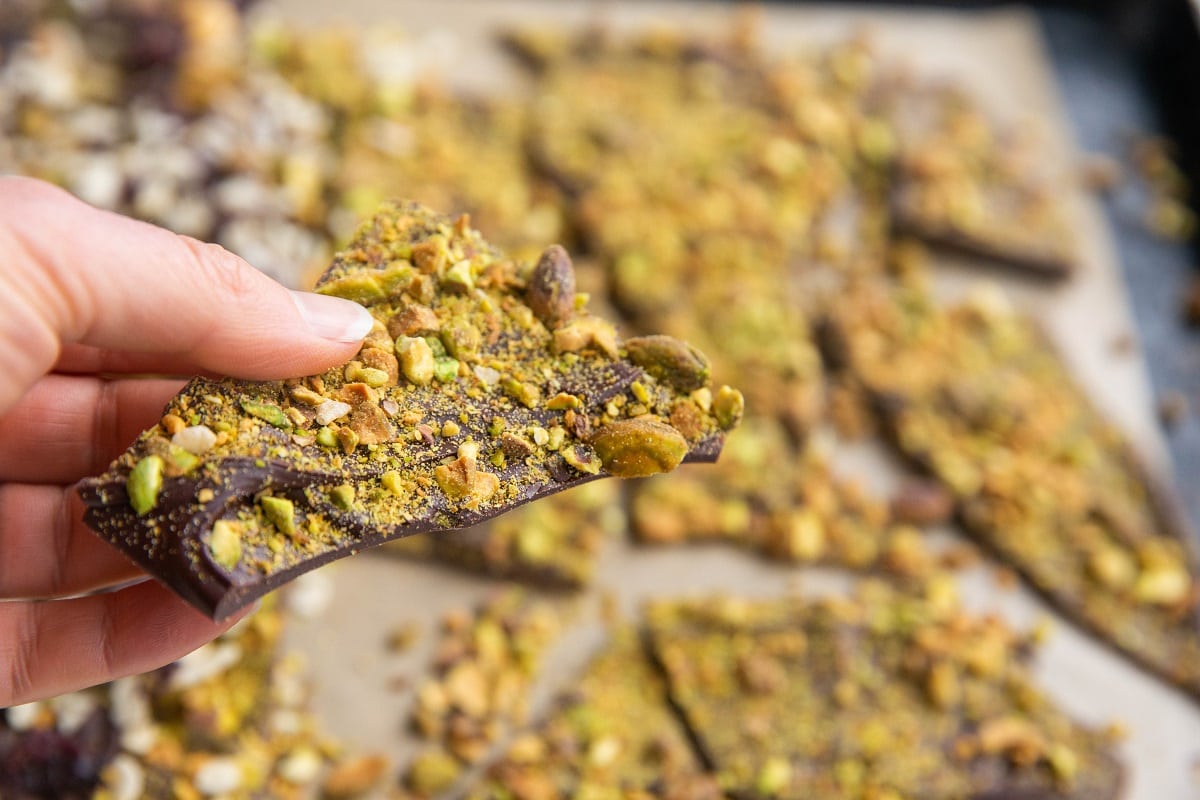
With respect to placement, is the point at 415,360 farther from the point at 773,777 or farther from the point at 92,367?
the point at 773,777

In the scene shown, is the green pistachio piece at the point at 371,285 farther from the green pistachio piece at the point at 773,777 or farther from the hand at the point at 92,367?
the green pistachio piece at the point at 773,777

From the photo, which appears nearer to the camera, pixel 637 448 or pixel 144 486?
pixel 144 486

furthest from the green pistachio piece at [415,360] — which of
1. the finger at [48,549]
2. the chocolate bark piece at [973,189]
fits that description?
the chocolate bark piece at [973,189]

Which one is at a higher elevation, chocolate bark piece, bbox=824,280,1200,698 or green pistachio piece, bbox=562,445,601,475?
green pistachio piece, bbox=562,445,601,475

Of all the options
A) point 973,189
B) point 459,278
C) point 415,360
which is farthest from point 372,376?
point 973,189

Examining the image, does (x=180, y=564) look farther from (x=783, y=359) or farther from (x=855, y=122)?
(x=855, y=122)

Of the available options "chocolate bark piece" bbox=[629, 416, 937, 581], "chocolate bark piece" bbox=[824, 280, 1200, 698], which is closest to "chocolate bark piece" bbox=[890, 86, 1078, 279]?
"chocolate bark piece" bbox=[824, 280, 1200, 698]

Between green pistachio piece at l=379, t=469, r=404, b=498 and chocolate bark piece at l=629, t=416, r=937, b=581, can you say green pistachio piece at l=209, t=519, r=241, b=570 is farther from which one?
chocolate bark piece at l=629, t=416, r=937, b=581
